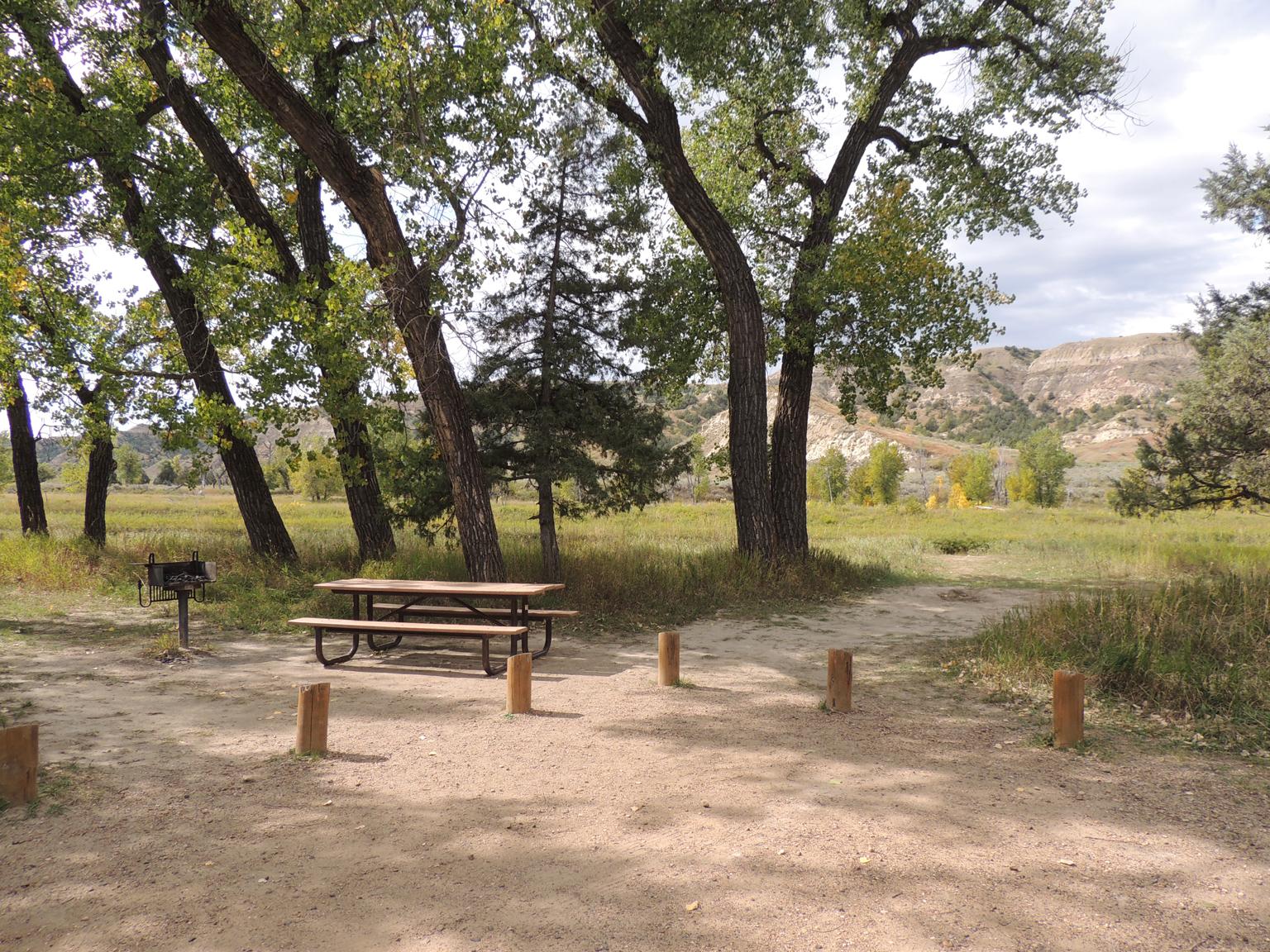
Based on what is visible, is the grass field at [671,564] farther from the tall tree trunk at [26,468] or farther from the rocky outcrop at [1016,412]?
the rocky outcrop at [1016,412]

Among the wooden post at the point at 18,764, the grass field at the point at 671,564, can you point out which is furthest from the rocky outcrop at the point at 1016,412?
the wooden post at the point at 18,764

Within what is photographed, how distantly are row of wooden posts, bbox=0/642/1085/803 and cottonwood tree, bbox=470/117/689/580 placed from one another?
5422 mm

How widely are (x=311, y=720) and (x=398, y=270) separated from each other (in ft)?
22.5

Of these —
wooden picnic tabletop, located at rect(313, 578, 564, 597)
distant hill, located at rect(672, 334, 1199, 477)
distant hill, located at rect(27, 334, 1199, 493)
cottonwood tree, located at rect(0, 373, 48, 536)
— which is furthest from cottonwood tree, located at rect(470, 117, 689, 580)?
distant hill, located at rect(672, 334, 1199, 477)

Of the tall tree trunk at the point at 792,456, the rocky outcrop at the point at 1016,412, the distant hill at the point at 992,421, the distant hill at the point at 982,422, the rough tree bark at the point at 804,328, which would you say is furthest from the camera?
the distant hill at the point at 992,421

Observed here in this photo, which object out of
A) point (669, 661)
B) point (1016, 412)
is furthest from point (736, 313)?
point (1016, 412)

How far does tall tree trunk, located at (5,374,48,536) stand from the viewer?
16.8 meters

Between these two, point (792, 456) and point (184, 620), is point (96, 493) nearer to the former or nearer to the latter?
point (184, 620)

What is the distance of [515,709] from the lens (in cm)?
627

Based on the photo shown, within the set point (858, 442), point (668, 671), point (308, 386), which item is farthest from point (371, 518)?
point (858, 442)

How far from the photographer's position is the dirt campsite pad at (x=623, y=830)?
3.08 meters

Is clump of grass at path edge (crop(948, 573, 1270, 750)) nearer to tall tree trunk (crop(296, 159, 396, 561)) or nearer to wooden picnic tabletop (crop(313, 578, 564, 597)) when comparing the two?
wooden picnic tabletop (crop(313, 578, 564, 597))

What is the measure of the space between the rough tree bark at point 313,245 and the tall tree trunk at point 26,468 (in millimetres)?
7894

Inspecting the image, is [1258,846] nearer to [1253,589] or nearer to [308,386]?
[1253,589]
